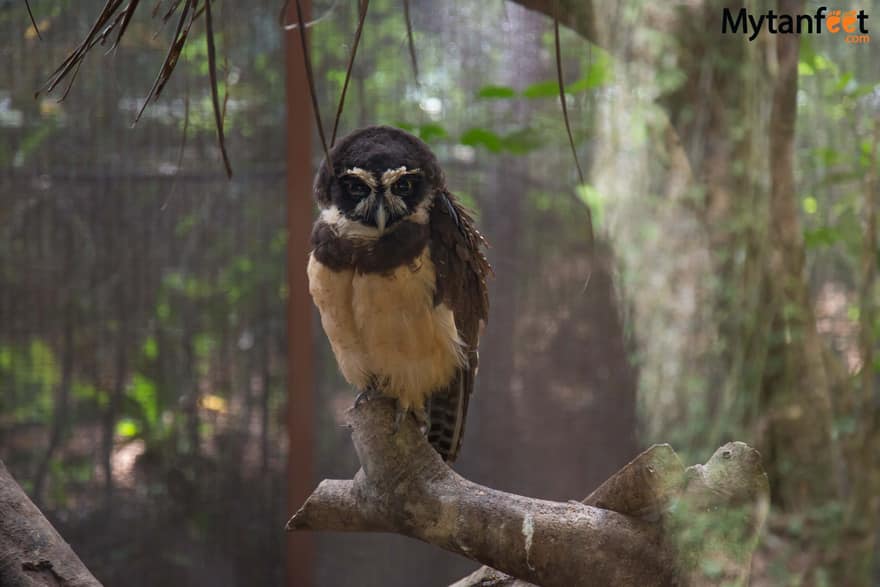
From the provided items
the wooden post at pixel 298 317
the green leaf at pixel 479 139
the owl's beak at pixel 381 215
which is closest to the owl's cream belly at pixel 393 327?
the owl's beak at pixel 381 215

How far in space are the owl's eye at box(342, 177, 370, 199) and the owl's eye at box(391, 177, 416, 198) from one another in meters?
0.06

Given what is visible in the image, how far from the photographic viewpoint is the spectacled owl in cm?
162

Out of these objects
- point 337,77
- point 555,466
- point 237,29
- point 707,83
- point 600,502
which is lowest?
point 555,466

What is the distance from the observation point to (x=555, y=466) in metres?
2.80

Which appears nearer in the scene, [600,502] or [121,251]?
[600,502]

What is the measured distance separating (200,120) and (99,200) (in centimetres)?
44

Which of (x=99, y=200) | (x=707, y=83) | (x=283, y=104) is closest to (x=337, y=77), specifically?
(x=283, y=104)

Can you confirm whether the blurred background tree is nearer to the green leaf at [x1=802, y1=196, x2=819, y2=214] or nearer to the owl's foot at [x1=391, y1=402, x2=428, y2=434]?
the green leaf at [x1=802, y1=196, x2=819, y2=214]

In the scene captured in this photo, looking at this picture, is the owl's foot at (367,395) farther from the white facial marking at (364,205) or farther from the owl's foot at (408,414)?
the white facial marking at (364,205)

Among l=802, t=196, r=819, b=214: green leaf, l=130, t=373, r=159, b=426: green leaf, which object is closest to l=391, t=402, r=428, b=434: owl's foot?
l=130, t=373, r=159, b=426: green leaf

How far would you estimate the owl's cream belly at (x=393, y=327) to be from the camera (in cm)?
164

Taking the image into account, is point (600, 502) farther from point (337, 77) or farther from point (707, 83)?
point (337, 77)

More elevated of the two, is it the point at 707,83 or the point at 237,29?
the point at 237,29

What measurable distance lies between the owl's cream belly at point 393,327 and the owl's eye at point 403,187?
0.43 feet
